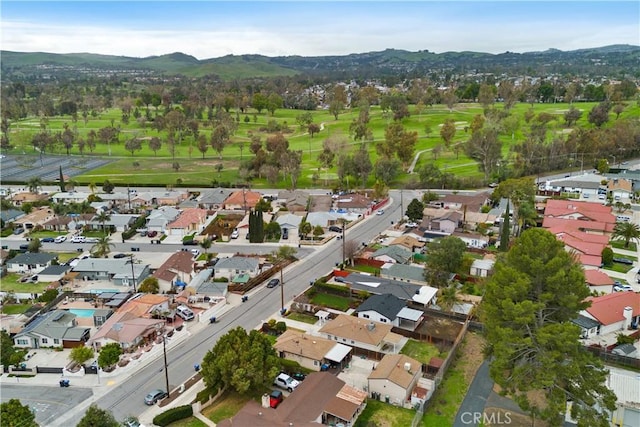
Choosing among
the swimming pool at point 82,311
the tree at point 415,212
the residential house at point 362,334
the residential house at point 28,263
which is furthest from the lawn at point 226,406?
the tree at point 415,212

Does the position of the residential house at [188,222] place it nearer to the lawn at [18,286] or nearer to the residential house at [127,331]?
the lawn at [18,286]

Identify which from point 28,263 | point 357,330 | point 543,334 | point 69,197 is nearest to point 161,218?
point 28,263

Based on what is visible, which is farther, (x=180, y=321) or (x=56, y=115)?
(x=56, y=115)

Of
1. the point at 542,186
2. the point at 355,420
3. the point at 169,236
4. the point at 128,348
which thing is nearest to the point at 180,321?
the point at 128,348

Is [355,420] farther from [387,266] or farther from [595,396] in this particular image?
[387,266]

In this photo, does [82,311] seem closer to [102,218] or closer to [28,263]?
[28,263]
